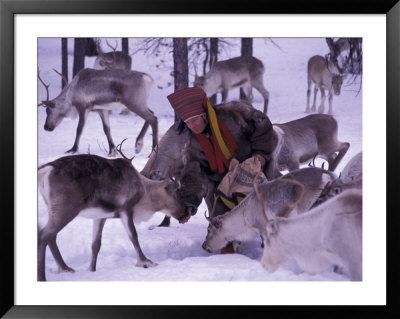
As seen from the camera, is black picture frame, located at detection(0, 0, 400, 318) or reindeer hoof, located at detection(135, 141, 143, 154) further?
reindeer hoof, located at detection(135, 141, 143, 154)

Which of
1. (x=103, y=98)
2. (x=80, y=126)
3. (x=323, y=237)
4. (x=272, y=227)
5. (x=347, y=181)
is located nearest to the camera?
(x=323, y=237)

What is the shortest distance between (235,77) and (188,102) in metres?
0.33

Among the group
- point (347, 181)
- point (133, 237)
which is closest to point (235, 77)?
point (347, 181)

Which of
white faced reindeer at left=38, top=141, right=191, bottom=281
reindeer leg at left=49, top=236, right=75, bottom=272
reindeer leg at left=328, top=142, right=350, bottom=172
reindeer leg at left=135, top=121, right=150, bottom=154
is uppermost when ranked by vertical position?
reindeer leg at left=135, top=121, right=150, bottom=154

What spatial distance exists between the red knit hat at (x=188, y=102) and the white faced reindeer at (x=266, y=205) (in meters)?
0.56

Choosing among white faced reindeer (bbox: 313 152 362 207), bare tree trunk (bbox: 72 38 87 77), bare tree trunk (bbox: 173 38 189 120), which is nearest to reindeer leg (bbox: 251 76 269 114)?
bare tree trunk (bbox: 173 38 189 120)

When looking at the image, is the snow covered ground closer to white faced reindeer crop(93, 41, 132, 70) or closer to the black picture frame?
white faced reindeer crop(93, 41, 132, 70)

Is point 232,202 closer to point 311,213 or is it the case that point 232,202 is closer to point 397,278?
point 311,213

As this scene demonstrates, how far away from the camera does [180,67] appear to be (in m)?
3.41

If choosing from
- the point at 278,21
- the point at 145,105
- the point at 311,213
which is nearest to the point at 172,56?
the point at 145,105

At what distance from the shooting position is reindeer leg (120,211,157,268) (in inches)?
131

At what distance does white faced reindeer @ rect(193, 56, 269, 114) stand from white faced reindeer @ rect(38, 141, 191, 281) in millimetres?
626

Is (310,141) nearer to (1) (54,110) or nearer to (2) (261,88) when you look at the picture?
(2) (261,88)

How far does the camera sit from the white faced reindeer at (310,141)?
3414 mm
